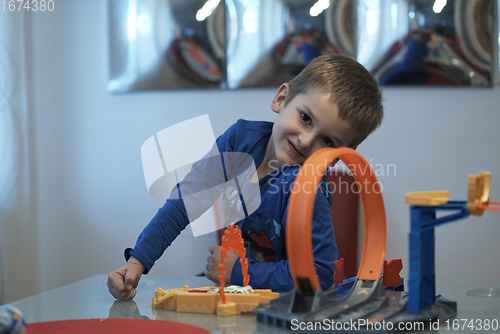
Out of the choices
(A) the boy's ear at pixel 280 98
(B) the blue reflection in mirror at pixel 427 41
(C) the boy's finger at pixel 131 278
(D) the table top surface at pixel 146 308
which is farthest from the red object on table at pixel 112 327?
(B) the blue reflection in mirror at pixel 427 41

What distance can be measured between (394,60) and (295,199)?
135 centimetres

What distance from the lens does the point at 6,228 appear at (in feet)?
5.32

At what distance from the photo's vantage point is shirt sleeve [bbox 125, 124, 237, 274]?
710 millimetres

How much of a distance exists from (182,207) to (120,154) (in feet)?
3.25

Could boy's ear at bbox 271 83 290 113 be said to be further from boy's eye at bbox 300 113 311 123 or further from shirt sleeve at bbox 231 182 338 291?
shirt sleeve at bbox 231 182 338 291

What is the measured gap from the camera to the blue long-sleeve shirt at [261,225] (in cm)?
64

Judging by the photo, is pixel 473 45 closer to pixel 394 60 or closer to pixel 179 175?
pixel 394 60

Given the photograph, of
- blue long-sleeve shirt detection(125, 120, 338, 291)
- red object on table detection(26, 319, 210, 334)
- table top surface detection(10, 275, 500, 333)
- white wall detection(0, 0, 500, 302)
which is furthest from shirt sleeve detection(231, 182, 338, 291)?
white wall detection(0, 0, 500, 302)

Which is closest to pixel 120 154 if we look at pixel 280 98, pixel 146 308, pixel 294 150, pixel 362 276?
pixel 280 98

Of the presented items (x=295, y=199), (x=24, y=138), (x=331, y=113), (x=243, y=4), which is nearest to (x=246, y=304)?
(x=295, y=199)

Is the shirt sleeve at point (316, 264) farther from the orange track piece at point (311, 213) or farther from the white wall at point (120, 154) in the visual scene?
the white wall at point (120, 154)

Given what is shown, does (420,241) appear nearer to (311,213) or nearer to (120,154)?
(311,213)

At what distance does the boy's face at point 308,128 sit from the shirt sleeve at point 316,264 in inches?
4.6

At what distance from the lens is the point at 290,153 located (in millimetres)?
813
